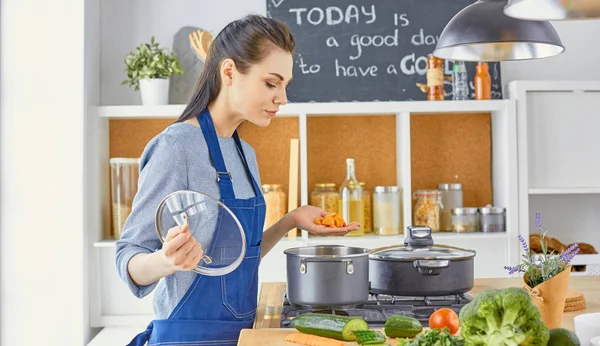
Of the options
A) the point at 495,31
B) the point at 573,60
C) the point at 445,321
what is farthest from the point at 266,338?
the point at 573,60

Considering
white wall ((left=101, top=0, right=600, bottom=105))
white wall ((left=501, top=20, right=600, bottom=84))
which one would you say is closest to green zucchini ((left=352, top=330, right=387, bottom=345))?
white wall ((left=101, top=0, right=600, bottom=105))

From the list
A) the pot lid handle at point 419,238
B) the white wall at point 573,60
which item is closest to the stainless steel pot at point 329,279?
the pot lid handle at point 419,238

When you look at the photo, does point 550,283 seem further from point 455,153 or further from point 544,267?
point 455,153

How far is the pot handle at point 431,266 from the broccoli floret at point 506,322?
0.77 meters

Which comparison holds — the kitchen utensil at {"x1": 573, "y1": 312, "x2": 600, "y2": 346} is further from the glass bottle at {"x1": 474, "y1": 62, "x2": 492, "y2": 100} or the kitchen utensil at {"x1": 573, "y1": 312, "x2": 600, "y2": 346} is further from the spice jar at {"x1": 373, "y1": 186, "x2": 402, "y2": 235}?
the glass bottle at {"x1": 474, "y1": 62, "x2": 492, "y2": 100}

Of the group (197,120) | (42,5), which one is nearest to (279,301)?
(197,120)

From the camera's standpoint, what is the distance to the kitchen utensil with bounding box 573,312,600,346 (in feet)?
4.31

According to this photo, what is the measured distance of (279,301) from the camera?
2.12 m

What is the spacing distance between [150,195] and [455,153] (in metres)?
2.24

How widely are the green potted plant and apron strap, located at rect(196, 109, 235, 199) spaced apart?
1.51 m

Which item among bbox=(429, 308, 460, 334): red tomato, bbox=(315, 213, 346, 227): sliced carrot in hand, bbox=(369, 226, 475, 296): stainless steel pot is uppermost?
bbox=(315, 213, 346, 227): sliced carrot in hand

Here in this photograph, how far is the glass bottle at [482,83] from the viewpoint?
3.39m

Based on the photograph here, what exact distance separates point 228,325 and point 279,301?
12.7 inches

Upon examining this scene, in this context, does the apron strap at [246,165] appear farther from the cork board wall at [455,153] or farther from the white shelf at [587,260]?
the white shelf at [587,260]
